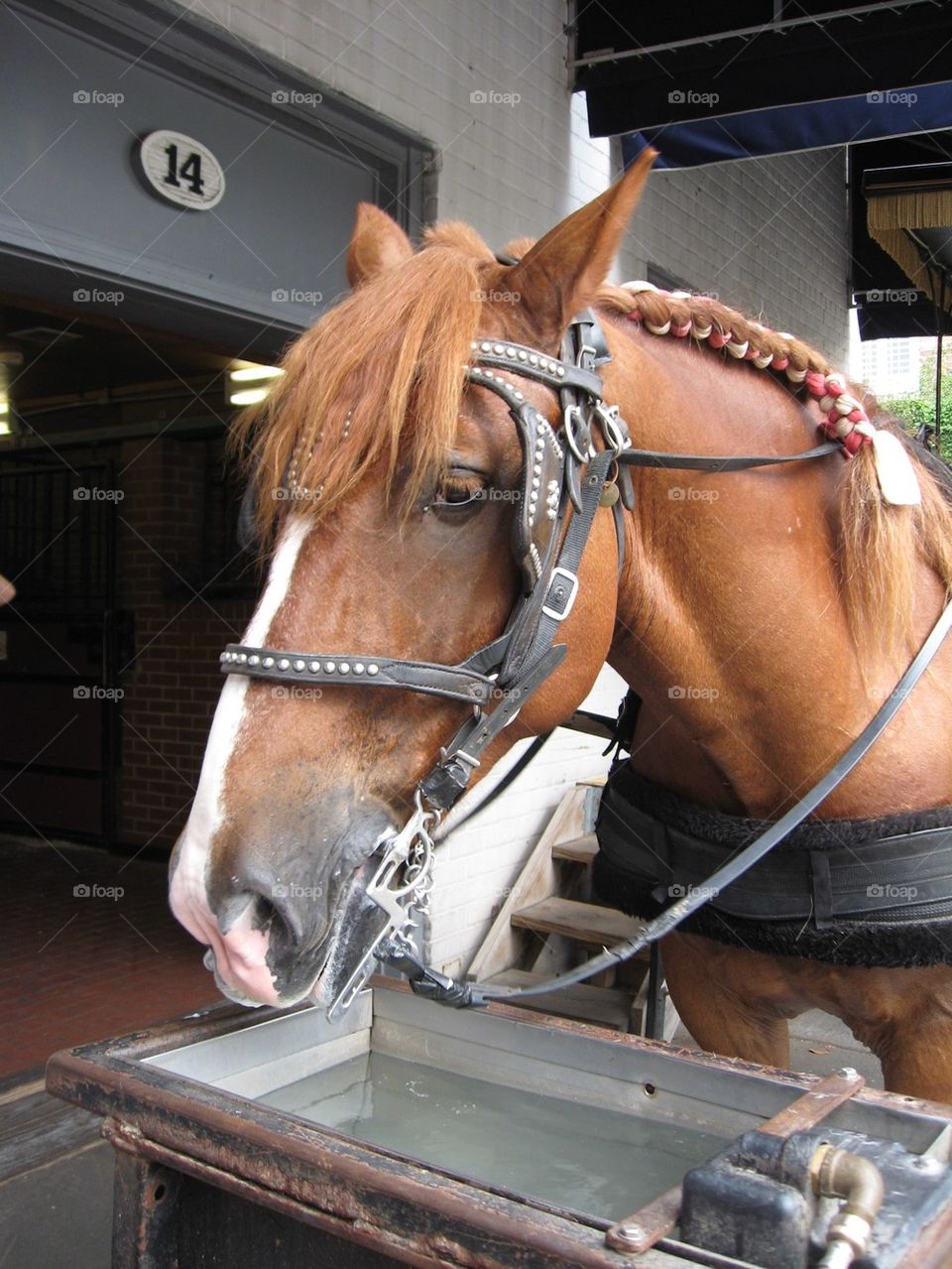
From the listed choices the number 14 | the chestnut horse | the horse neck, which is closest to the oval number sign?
the number 14

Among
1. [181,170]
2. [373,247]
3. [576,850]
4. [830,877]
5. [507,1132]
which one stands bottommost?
[576,850]

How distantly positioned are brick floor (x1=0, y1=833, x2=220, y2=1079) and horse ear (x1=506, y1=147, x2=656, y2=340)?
3.77 meters

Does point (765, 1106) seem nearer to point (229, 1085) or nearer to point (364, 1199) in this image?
point (364, 1199)

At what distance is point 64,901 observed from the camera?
6.38 metres

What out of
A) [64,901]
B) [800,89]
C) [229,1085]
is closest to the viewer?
[229,1085]

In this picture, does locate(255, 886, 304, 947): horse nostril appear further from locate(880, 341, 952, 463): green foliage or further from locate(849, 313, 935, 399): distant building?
locate(880, 341, 952, 463): green foliage

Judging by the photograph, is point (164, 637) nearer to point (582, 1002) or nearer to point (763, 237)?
point (582, 1002)

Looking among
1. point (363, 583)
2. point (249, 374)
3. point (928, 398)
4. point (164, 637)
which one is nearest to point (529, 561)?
point (363, 583)

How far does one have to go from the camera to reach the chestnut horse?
4.39ft

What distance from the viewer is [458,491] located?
4.70 ft

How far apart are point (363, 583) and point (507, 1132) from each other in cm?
96

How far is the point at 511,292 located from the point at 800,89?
386 centimetres

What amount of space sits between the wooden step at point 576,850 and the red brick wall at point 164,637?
124 inches

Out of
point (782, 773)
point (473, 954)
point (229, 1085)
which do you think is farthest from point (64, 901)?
point (782, 773)
